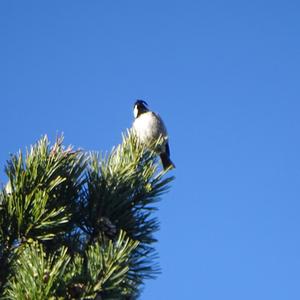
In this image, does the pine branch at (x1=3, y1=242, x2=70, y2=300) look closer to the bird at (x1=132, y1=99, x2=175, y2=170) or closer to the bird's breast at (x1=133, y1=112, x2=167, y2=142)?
the bird at (x1=132, y1=99, x2=175, y2=170)

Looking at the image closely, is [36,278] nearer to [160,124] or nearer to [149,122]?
[149,122]

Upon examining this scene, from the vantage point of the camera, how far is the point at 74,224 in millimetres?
2480

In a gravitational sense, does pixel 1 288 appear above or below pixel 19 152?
below

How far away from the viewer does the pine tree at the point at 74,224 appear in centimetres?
199

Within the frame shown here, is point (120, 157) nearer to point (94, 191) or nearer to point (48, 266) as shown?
point (94, 191)

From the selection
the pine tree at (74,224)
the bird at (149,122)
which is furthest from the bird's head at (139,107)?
the pine tree at (74,224)

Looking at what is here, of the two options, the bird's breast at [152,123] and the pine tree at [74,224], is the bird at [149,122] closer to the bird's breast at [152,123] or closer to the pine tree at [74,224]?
the bird's breast at [152,123]

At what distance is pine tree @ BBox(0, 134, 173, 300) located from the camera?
78.5 inches

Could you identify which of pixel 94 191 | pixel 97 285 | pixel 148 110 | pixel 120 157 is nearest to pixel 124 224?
pixel 94 191

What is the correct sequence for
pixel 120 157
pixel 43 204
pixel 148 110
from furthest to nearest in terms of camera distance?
pixel 148 110
pixel 120 157
pixel 43 204

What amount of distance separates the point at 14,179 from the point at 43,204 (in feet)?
0.61

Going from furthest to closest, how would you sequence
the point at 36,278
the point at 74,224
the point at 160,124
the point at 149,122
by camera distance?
the point at 160,124 < the point at 149,122 < the point at 74,224 < the point at 36,278

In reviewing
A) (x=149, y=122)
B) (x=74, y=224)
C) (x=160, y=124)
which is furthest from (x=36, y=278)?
(x=160, y=124)

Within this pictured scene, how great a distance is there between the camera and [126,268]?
201 cm
